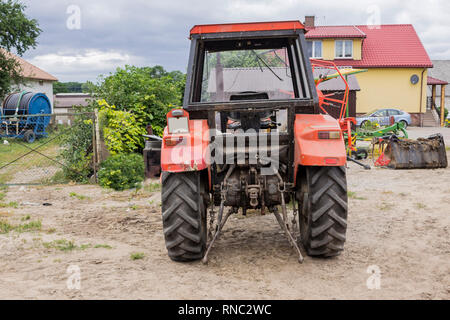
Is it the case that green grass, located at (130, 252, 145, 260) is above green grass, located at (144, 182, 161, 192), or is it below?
above

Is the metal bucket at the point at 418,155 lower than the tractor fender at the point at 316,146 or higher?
lower

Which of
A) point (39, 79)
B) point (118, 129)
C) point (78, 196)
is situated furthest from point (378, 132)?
point (39, 79)

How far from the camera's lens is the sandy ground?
154 inches

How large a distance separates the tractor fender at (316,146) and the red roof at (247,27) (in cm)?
103

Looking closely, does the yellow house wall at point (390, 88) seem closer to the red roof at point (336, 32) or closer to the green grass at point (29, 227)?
the red roof at point (336, 32)

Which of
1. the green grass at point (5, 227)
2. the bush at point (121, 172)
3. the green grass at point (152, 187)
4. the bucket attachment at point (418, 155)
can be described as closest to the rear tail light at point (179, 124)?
the green grass at point (5, 227)

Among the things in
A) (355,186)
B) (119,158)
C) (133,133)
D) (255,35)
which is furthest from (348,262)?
(133,133)

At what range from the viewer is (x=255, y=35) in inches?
192

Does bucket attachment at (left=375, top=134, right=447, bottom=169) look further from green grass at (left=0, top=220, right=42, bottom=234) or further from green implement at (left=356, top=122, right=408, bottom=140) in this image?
green grass at (left=0, top=220, right=42, bottom=234)

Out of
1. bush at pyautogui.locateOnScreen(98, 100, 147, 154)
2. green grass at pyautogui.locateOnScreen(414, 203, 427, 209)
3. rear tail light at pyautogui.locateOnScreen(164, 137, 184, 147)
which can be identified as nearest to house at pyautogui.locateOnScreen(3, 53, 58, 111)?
bush at pyautogui.locateOnScreen(98, 100, 147, 154)

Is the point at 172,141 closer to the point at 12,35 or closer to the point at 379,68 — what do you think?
the point at 12,35

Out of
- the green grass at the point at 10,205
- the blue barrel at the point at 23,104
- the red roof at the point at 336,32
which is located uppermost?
the red roof at the point at 336,32

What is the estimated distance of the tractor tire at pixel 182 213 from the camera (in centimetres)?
452

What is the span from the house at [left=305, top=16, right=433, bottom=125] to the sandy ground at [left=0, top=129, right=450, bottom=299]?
82.6 ft
